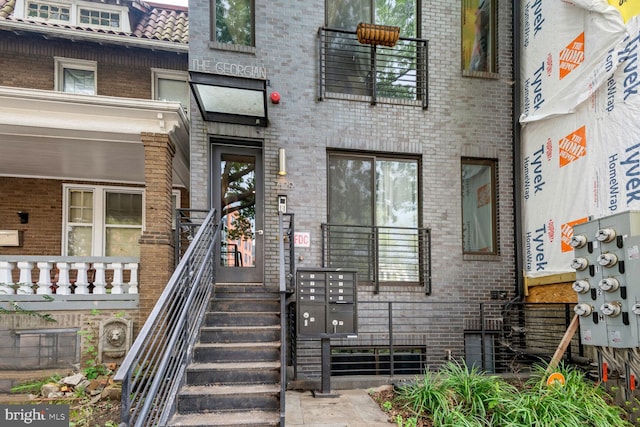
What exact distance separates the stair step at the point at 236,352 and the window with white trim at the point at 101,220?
480cm

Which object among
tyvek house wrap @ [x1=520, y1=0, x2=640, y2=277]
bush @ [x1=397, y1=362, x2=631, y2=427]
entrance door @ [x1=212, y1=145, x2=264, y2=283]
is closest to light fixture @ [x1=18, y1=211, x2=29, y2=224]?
entrance door @ [x1=212, y1=145, x2=264, y2=283]

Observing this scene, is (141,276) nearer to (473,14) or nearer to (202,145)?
(202,145)

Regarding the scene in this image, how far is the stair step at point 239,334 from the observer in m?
4.47

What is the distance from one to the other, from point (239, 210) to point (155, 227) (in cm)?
120

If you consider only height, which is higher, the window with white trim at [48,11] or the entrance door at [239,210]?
the window with white trim at [48,11]

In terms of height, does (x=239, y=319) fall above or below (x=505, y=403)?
above

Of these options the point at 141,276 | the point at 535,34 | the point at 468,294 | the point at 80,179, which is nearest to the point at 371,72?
the point at 535,34

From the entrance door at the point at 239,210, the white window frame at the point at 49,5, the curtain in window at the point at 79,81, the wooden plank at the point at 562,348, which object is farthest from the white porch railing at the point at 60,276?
the white window frame at the point at 49,5

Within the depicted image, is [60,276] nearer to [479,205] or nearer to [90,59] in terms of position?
[90,59]

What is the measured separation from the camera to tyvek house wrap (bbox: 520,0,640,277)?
4570 millimetres

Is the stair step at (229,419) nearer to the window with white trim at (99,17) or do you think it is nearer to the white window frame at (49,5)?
the window with white trim at (99,17)

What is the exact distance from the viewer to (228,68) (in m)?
5.75

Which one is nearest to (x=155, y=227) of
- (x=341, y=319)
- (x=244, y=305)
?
(x=244, y=305)

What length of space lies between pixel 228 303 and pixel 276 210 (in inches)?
60.0
